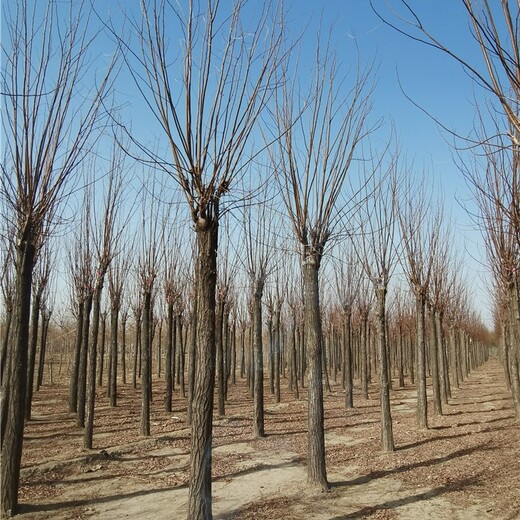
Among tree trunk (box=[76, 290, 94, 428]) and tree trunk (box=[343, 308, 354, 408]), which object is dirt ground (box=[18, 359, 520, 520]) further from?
tree trunk (box=[343, 308, 354, 408])

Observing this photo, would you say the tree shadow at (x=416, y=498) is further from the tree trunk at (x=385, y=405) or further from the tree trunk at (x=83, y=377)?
the tree trunk at (x=83, y=377)

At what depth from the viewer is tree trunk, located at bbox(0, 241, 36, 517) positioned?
4832mm

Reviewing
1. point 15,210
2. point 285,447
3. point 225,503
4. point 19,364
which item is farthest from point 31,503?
point 285,447

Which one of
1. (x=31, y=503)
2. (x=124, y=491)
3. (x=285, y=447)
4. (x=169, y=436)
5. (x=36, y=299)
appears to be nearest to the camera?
(x=31, y=503)

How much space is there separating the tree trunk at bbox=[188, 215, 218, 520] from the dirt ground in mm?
1488

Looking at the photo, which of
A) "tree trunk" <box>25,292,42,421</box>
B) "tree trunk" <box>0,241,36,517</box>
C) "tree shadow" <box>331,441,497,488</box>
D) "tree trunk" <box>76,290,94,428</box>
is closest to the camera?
"tree trunk" <box>0,241,36,517</box>

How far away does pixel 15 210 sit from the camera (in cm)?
496

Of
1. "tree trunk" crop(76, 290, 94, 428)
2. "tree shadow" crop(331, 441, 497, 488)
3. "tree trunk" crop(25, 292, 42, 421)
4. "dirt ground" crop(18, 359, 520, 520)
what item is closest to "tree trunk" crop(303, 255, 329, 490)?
"dirt ground" crop(18, 359, 520, 520)

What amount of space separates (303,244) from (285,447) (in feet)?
13.3

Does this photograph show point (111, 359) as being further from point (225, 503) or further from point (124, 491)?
point (225, 503)

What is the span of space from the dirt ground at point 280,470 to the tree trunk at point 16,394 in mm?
372

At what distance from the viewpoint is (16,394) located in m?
4.86

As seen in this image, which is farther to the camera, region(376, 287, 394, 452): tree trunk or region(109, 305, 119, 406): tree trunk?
region(109, 305, 119, 406): tree trunk

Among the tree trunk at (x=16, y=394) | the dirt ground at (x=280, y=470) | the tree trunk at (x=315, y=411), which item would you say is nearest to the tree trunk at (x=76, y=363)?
the dirt ground at (x=280, y=470)
